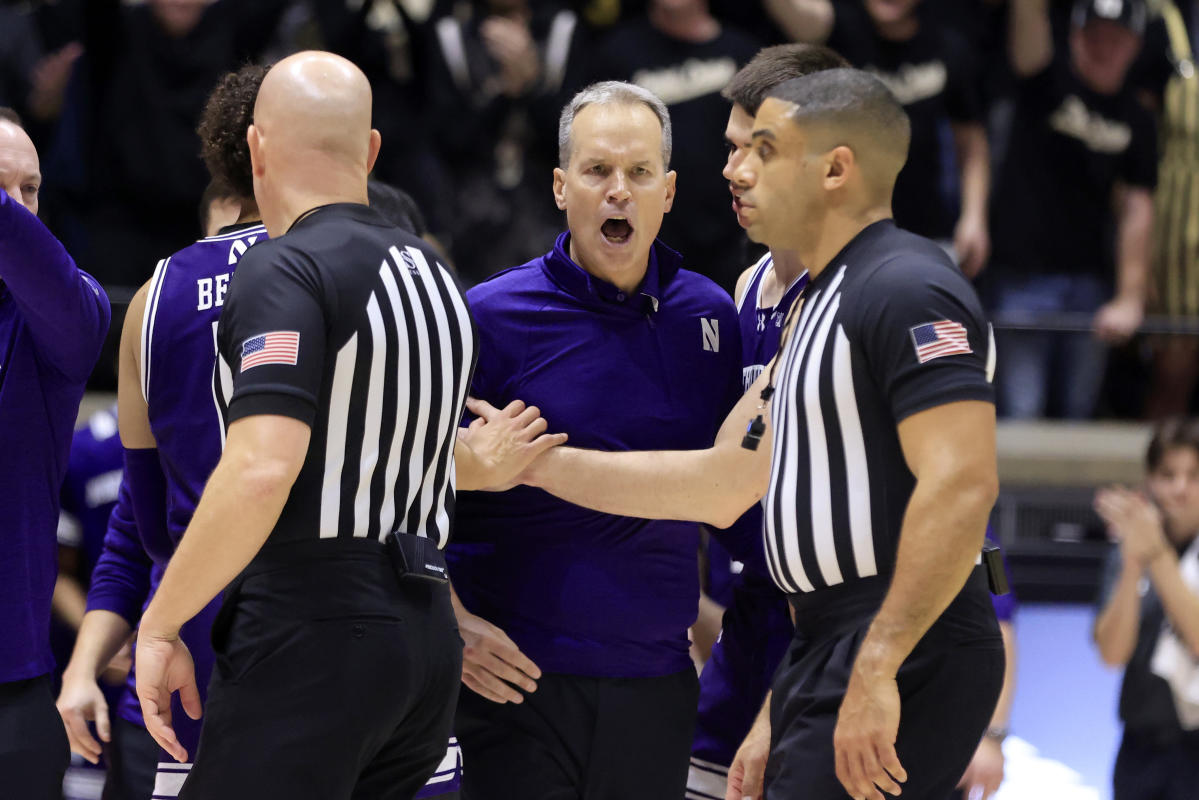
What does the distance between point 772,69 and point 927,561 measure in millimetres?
1607

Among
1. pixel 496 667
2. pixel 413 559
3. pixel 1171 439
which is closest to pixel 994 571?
pixel 413 559

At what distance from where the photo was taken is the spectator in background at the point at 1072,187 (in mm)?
7664

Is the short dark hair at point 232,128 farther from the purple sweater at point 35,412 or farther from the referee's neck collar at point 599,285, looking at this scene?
the referee's neck collar at point 599,285

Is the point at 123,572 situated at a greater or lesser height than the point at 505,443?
lesser

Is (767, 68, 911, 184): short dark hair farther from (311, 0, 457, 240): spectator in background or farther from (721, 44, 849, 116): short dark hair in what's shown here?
(311, 0, 457, 240): spectator in background

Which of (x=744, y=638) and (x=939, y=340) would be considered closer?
(x=939, y=340)

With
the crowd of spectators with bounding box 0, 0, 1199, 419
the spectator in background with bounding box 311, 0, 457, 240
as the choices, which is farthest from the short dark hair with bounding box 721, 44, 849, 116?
the spectator in background with bounding box 311, 0, 457, 240

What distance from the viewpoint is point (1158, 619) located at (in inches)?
206

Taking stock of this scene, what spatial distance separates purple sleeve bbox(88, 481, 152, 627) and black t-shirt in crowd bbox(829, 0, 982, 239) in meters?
4.10

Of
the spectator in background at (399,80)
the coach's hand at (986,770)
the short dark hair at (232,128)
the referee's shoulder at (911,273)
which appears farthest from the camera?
the spectator in background at (399,80)

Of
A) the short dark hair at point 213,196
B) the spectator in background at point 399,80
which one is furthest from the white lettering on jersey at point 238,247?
the spectator in background at point 399,80

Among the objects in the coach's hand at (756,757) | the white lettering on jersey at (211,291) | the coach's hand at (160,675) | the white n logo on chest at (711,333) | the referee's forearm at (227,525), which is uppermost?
the white lettering on jersey at (211,291)

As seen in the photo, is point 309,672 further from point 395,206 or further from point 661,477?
point 395,206

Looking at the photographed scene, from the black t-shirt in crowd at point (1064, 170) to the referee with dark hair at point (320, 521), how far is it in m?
5.36
